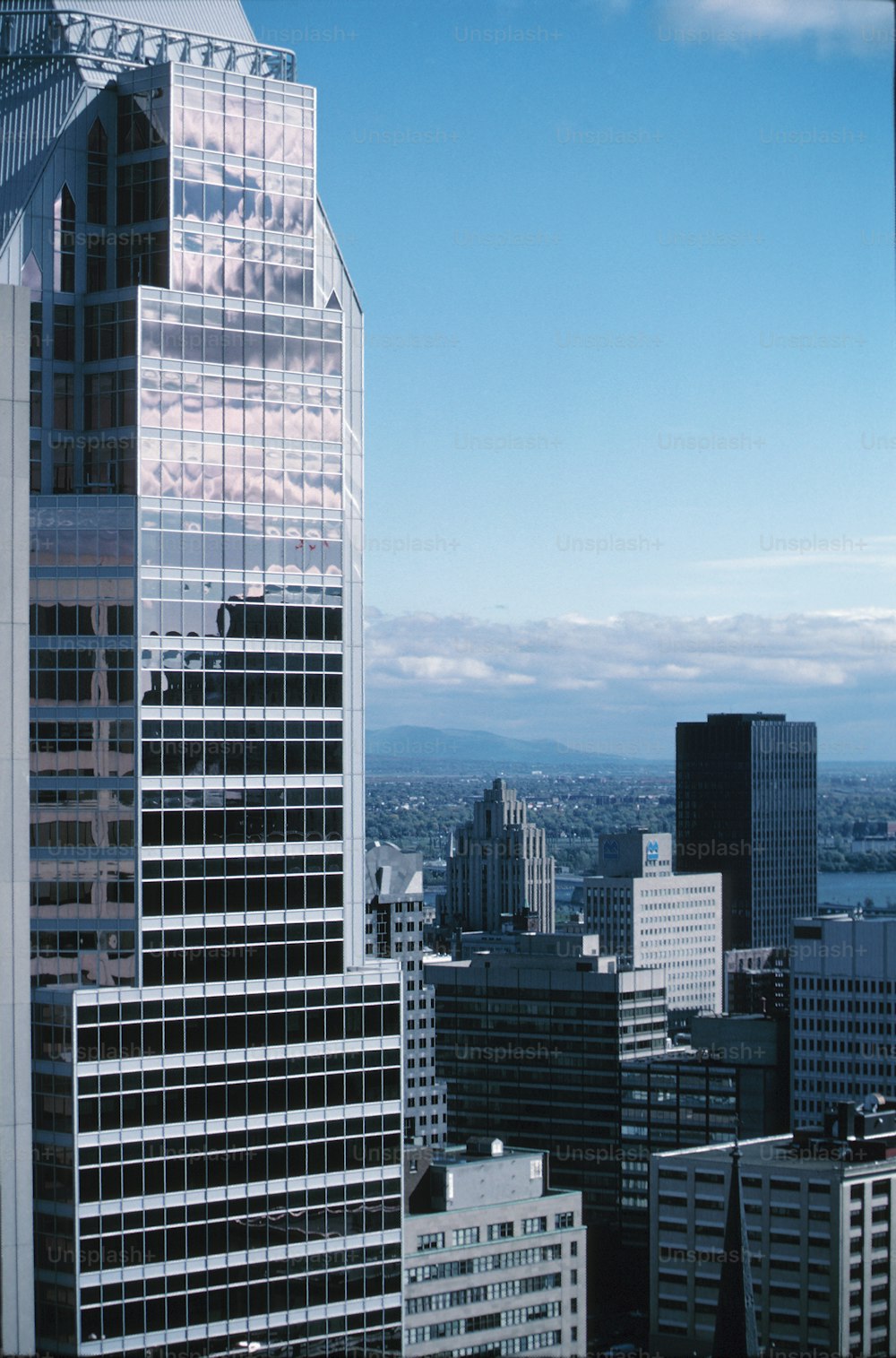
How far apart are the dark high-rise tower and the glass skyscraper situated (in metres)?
103

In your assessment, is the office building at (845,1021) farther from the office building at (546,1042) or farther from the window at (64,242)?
the window at (64,242)

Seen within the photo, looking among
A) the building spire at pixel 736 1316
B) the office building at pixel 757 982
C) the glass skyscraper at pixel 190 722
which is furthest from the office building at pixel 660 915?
the glass skyscraper at pixel 190 722

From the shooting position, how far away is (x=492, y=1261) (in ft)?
124

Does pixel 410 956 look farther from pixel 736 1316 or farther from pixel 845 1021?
pixel 736 1316

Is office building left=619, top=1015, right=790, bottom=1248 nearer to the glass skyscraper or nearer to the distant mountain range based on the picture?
the glass skyscraper

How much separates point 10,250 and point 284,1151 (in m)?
13.2

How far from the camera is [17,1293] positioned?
1734 cm

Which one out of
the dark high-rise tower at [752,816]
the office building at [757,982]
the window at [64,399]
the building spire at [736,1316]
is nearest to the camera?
the window at [64,399]

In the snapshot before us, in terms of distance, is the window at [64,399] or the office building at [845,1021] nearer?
the window at [64,399]

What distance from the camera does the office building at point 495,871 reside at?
388 ft

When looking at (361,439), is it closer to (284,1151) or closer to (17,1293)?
(284,1151)

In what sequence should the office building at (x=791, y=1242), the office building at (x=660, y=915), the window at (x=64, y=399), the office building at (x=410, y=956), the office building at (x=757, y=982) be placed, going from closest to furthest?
1. the window at (x=64, y=399)
2. the office building at (x=791, y=1242)
3. the office building at (x=410, y=956)
4. the office building at (x=757, y=982)
5. the office building at (x=660, y=915)

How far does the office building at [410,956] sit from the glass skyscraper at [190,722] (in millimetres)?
30133

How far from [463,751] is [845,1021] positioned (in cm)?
7700
